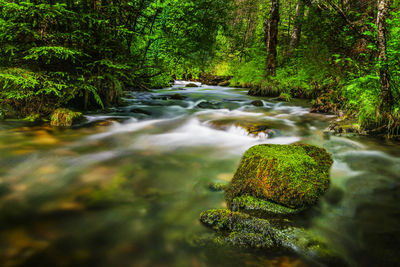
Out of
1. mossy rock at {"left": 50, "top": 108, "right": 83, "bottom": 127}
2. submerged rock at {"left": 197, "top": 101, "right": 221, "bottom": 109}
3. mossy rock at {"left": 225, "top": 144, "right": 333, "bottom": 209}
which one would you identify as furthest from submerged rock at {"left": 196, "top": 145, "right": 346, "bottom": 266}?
submerged rock at {"left": 197, "top": 101, "right": 221, "bottom": 109}

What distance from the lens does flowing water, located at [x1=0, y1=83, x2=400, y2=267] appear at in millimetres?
1914

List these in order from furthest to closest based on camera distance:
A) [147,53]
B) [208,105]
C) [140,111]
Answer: [208,105], [147,53], [140,111]

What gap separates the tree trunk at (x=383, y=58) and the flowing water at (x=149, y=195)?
0.82m

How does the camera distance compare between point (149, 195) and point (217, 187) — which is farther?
point (217, 187)

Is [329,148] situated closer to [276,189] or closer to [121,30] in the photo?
[276,189]

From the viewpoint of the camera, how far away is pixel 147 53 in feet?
25.8

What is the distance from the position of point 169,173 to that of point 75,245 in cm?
174

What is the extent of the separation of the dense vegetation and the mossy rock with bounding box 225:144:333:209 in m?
2.52

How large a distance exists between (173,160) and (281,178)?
2149 millimetres

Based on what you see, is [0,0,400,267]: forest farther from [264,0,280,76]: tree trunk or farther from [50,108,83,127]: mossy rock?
[264,0,280,76]: tree trunk

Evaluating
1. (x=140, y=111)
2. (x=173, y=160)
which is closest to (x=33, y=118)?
(x=140, y=111)

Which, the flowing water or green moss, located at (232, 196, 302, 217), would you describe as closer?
the flowing water

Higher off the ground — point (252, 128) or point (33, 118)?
point (33, 118)

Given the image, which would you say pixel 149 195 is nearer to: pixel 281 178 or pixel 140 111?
pixel 281 178
